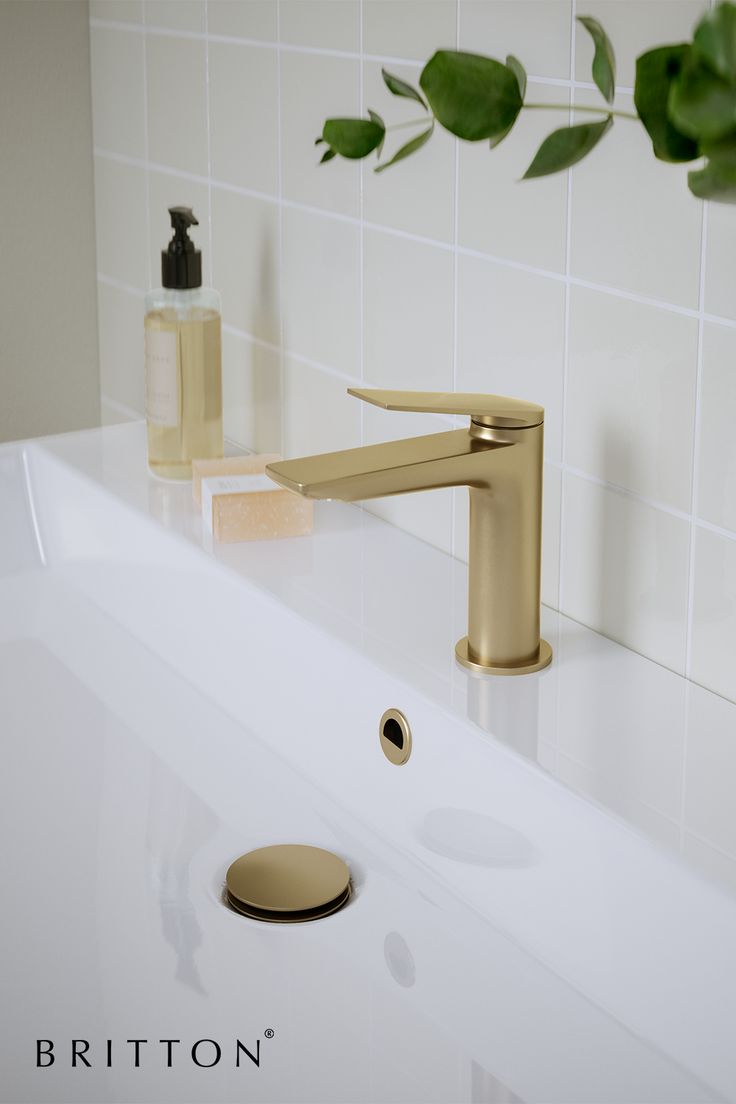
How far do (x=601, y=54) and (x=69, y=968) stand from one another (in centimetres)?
46

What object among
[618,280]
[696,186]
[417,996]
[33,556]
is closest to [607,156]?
[618,280]

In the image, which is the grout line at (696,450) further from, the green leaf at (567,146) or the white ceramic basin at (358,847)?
the green leaf at (567,146)

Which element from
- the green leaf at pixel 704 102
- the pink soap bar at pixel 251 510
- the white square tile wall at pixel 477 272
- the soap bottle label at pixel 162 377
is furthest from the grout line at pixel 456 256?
the green leaf at pixel 704 102

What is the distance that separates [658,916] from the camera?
22.8 inches

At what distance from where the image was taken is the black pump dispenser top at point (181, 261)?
0.96m

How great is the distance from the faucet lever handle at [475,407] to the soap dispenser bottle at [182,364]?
0.31 meters

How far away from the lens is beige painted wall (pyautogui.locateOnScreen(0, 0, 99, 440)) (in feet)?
3.94

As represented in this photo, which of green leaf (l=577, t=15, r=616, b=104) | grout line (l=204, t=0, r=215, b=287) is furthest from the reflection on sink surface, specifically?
grout line (l=204, t=0, r=215, b=287)

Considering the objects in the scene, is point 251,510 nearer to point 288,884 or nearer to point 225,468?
point 225,468

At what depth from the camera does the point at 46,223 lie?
1.25 metres

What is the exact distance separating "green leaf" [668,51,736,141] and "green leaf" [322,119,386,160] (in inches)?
8.6

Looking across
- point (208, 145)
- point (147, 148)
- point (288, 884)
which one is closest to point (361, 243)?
point (208, 145)

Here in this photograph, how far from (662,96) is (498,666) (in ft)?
1.22

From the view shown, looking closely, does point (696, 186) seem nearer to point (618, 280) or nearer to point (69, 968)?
point (618, 280)
